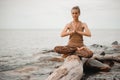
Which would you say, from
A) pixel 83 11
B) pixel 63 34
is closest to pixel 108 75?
pixel 63 34

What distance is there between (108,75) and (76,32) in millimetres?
981

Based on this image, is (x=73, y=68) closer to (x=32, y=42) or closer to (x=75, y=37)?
(x=75, y=37)

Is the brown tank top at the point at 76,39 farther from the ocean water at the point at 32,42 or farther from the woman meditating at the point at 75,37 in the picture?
the ocean water at the point at 32,42

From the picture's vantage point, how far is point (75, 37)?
15.8ft

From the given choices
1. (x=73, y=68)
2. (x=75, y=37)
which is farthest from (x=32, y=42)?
(x=73, y=68)

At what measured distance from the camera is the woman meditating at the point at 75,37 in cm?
454

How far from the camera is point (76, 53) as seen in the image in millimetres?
4531

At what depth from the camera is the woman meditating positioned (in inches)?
179

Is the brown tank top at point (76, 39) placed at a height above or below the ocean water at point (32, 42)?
above

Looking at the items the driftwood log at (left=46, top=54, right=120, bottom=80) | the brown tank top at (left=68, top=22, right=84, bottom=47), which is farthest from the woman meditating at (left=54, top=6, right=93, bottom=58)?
the driftwood log at (left=46, top=54, right=120, bottom=80)

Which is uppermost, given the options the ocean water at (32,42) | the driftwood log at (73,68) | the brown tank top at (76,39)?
the brown tank top at (76,39)

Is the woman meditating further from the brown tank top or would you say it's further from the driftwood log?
the driftwood log

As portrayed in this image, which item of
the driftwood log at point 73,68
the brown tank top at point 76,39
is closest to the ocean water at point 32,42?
the driftwood log at point 73,68

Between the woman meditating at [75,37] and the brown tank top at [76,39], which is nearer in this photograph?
the woman meditating at [75,37]
